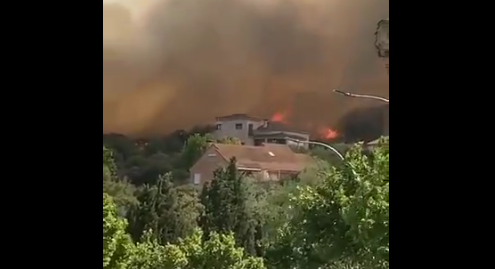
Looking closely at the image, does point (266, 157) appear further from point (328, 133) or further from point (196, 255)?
point (196, 255)

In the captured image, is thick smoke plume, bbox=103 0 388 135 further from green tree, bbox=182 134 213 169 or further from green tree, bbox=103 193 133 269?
green tree, bbox=103 193 133 269

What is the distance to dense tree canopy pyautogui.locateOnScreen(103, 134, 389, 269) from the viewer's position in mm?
1586

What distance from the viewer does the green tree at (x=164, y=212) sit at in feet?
5.24

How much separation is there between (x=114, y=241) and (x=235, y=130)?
0.46m

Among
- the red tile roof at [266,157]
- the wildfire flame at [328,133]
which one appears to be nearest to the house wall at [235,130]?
the red tile roof at [266,157]

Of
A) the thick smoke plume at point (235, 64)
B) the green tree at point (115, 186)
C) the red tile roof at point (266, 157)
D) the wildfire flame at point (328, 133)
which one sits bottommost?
the green tree at point (115, 186)

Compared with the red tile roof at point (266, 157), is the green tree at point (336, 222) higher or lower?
lower

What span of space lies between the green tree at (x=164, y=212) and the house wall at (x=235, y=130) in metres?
0.20

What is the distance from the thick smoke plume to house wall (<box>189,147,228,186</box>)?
0.10 m

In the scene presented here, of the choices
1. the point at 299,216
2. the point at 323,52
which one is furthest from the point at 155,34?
the point at 299,216

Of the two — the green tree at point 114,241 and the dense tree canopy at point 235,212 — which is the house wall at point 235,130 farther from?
the green tree at point 114,241
